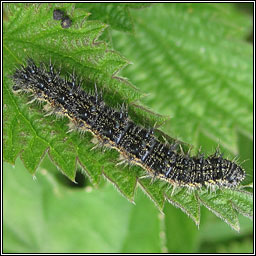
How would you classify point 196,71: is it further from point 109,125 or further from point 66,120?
point 66,120

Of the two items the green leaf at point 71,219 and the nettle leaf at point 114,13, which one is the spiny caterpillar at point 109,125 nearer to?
the nettle leaf at point 114,13

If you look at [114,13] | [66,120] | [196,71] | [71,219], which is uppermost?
[114,13]

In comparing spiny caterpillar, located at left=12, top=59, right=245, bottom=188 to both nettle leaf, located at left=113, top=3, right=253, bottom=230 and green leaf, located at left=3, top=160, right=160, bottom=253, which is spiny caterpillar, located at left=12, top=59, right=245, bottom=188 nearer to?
nettle leaf, located at left=113, top=3, right=253, bottom=230

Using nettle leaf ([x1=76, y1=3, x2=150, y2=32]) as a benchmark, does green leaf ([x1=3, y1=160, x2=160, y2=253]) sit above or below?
below

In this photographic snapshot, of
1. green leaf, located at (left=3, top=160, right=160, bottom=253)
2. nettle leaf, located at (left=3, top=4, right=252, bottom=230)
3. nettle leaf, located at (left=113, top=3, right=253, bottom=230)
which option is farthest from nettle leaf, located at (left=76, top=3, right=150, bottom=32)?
green leaf, located at (left=3, top=160, right=160, bottom=253)

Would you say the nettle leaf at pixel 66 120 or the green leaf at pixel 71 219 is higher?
the nettle leaf at pixel 66 120

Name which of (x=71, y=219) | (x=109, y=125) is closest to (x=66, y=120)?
(x=109, y=125)

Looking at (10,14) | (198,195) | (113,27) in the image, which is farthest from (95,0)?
(198,195)

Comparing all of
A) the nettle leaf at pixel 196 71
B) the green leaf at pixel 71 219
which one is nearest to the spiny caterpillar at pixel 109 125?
the nettle leaf at pixel 196 71
